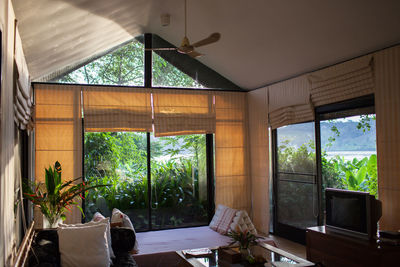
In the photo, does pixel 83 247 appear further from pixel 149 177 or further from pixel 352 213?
pixel 352 213

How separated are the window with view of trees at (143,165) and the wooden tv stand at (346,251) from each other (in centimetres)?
255

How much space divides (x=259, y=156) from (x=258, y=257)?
9.88 feet

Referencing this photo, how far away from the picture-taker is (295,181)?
226 inches

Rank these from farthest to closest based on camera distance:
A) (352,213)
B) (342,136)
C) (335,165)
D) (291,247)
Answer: (291,247), (335,165), (342,136), (352,213)

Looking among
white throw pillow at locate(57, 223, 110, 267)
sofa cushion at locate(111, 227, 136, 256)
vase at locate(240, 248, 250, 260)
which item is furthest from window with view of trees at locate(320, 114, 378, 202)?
white throw pillow at locate(57, 223, 110, 267)

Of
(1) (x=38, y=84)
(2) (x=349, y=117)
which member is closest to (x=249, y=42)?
(2) (x=349, y=117)

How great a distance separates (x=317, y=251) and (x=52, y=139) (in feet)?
13.4

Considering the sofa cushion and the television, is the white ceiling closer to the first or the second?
the television

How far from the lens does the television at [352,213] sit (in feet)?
12.4

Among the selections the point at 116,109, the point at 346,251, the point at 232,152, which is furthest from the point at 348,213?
the point at 116,109

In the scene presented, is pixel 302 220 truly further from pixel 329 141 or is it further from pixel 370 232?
pixel 370 232

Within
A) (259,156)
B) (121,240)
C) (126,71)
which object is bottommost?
(121,240)

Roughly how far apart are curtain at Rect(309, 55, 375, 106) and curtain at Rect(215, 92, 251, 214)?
5.86 feet

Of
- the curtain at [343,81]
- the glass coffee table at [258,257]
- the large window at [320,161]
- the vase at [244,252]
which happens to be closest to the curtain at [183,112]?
the large window at [320,161]
